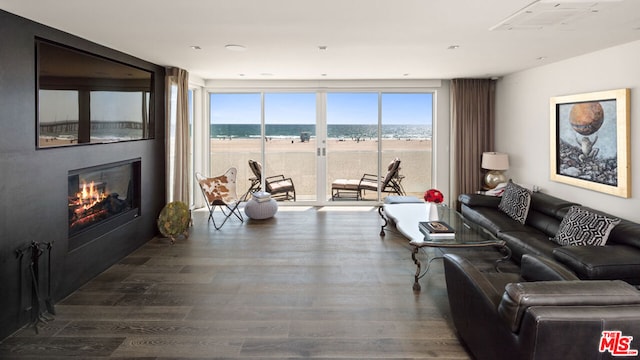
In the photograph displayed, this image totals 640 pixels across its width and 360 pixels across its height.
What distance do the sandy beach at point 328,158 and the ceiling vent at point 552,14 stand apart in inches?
182

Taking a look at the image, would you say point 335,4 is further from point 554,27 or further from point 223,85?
point 223,85

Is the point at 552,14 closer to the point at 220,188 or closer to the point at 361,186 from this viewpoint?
the point at 220,188

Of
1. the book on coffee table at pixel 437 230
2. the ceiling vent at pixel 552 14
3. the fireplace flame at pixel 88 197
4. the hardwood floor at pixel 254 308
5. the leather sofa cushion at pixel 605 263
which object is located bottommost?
the hardwood floor at pixel 254 308

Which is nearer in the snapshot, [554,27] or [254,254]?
[554,27]

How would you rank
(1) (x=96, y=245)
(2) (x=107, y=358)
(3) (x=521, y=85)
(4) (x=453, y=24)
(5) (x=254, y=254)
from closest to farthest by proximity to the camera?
(2) (x=107, y=358) → (4) (x=453, y=24) → (1) (x=96, y=245) → (5) (x=254, y=254) → (3) (x=521, y=85)

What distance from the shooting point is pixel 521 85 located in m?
6.54

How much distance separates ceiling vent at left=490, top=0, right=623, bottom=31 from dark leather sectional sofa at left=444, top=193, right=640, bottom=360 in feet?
5.86

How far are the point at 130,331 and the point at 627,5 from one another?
4182 mm

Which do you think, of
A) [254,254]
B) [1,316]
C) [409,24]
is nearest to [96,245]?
[1,316]

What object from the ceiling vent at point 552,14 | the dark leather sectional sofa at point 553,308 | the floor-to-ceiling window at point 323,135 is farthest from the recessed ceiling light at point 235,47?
the floor-to-ceiling window at point 323,135

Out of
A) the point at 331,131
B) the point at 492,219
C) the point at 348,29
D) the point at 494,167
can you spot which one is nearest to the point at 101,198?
the point at 348,29

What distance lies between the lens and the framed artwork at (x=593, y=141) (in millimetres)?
4316

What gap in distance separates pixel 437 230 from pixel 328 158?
4167 mm

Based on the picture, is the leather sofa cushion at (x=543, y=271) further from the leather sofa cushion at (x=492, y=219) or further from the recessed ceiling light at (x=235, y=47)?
the recessed ceiling light at (x=235, y=47)
